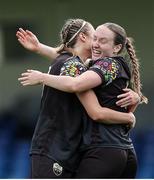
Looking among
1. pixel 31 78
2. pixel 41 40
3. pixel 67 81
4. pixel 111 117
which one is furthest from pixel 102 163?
pixel 41 40

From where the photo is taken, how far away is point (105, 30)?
4.69 m

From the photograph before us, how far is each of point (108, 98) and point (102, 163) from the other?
0.35 meters

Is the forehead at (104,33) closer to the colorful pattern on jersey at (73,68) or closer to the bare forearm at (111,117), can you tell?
the colorful pattern on jersey at (73,68)

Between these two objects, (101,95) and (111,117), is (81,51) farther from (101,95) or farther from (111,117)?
(111,117)

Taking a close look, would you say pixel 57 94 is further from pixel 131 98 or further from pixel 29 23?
pixel 29 23

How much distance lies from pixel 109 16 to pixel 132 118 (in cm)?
822

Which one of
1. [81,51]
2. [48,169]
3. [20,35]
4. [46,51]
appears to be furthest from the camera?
[46,51]

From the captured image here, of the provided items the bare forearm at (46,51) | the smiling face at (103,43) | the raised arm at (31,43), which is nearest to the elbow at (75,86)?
the smiling face at (103,43)

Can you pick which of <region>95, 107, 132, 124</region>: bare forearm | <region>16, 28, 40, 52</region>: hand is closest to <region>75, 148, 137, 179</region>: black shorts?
<region>95, 107, 132, 124</region>: bare forearm

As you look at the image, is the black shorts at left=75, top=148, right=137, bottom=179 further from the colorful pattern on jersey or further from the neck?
the neck

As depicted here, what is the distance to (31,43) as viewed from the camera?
206 inches

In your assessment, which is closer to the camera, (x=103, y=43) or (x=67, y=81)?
(x=67, y=81)

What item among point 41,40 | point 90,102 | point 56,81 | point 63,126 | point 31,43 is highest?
point 41,40

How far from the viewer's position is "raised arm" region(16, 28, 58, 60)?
5.15 meters
